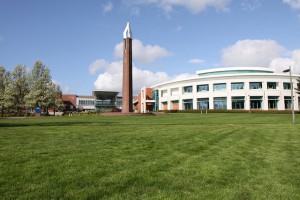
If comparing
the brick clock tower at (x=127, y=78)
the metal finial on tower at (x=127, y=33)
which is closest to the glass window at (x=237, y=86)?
the brick clock tower at (x=127, y=78)

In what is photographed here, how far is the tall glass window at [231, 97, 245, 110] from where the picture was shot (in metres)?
74.2

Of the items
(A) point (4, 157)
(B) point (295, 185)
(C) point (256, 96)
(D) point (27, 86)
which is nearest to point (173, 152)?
(B) point (295, 185)

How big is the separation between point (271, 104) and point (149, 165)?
242 feet

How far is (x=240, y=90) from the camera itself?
7362 cm

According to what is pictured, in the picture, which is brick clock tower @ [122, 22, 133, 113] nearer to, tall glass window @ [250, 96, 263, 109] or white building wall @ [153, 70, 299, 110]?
white building wall @ [153, 70, 299, 110]

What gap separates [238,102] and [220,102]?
199 inches

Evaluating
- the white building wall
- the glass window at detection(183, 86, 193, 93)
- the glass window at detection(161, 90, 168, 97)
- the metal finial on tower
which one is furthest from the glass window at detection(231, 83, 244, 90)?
the metal finial on tower

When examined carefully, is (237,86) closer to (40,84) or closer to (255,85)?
(255,85)

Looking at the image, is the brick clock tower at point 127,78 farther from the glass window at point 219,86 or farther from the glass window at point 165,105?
the glass window at point 165,105

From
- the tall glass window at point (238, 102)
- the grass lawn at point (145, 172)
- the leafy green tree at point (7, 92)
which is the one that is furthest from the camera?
the tall glass window at point (238, 102)

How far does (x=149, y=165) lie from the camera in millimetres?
7250

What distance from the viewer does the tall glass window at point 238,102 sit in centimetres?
7425

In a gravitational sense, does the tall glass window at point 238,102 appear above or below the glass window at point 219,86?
below

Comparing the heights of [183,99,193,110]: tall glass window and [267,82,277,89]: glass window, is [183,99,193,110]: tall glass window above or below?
below
